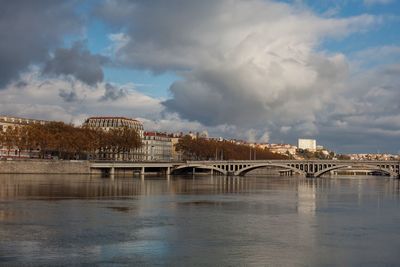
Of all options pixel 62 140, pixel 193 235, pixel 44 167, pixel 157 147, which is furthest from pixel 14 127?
pixel 193 235

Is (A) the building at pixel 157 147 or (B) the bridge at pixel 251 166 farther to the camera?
(A) the building at pixel 157 147

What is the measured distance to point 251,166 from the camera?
4611 inches

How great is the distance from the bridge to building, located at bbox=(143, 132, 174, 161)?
53.9m

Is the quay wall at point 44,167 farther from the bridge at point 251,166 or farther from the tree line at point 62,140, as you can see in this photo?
the tree line at point 62,140

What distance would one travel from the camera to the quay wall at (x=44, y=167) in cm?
9756

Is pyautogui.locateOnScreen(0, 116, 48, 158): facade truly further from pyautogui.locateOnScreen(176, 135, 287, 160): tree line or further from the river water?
the river water

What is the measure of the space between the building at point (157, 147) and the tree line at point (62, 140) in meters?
49.7

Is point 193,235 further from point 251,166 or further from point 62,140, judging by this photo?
point 251,166

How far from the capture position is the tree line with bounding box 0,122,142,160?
103688 mm

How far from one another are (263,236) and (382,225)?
860 cm

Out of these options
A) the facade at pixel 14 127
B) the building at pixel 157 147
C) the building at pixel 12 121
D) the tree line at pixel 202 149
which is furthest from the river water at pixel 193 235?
the building at pixel 157 147

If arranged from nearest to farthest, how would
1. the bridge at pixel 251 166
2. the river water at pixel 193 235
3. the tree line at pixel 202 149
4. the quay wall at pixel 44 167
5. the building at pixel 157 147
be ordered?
the river water at pixel 193 235 → the quay wall at pixel 44 167 → the bridge at pixel 251 166 → the tree line at pixel 202 149 → the building at pixel 157 147

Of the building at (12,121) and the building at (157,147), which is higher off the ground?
the building at (12,121)

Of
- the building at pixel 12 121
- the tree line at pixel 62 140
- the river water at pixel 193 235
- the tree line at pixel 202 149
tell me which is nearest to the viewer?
the river water at pixel 193 235
